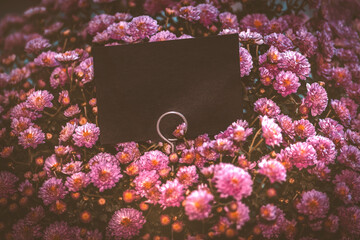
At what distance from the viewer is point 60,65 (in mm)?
812

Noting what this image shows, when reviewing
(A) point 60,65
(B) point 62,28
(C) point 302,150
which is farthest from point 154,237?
(B) point 62,28

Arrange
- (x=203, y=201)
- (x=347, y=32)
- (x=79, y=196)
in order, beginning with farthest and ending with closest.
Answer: (x=347, y=32), (x=79, y=196), (x=203, y=201)

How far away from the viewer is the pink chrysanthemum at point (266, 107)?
0.65m

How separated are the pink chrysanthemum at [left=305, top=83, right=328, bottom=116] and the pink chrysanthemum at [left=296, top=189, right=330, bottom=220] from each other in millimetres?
180

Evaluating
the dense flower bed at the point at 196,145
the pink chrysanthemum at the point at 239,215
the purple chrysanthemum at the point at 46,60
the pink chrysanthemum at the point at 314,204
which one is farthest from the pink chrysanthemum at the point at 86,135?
the pink chrysanthemum at the point at 314,204

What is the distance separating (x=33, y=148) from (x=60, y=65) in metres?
0.23

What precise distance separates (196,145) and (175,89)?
12cm

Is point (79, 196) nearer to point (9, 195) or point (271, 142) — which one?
point (9, 195)

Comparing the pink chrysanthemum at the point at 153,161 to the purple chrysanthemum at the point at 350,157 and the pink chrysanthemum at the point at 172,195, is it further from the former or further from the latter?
the purple chrysanthemum at the point at 350,157

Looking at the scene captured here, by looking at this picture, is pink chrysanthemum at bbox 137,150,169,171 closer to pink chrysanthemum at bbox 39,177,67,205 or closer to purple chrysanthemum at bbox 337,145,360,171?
pink chrysanthemum at bbox 39,177,67,205

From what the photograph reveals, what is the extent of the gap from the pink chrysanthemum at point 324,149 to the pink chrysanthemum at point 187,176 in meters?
0.24

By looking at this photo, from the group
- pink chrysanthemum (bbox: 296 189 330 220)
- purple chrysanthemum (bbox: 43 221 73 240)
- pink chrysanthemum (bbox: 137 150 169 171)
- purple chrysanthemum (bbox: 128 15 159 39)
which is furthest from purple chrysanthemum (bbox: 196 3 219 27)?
purple chrysanthemum (bbox: 43 221 73 240)

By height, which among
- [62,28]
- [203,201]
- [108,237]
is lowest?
[108,237]

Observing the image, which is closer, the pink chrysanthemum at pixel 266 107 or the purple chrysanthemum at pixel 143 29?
the pink chrysanthemum at pixel 266 107
